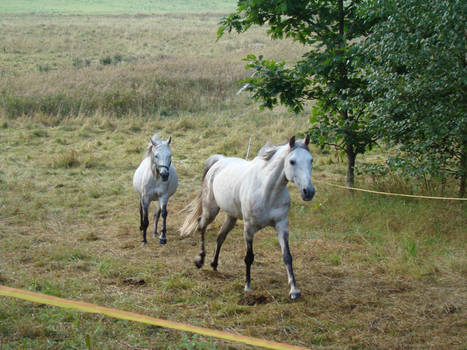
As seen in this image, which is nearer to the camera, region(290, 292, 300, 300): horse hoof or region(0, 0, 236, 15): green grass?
region(290, 292, 300, 300): horse hoof

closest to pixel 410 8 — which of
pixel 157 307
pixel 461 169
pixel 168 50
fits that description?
pixel 461 169

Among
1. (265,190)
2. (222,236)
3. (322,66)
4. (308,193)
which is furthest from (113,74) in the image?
(308,193)

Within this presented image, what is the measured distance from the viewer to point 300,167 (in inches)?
189

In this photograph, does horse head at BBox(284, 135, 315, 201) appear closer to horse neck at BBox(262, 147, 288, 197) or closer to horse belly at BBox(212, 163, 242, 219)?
horse neck at BBox(262, 147, 288, 197)

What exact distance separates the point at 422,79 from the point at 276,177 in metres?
3.17

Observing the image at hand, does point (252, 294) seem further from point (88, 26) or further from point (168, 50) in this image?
point (88, 26)

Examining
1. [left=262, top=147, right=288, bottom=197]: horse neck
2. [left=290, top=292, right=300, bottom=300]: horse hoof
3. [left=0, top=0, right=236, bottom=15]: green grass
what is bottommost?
[left=290, top=292, right=300, bottom=300]: horse hoof

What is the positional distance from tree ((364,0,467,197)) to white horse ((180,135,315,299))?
8.82 feet

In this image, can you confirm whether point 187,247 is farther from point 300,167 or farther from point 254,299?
point 300,167

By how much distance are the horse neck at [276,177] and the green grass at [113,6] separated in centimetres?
5790

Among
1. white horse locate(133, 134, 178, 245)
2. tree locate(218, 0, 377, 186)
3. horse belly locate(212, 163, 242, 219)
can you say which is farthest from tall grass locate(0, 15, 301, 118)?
horse belly locate(212, 163, 242, 219)

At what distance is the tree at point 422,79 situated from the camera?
6438 mm

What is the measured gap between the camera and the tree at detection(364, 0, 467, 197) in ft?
21.1

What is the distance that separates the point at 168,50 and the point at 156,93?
57.1ft
